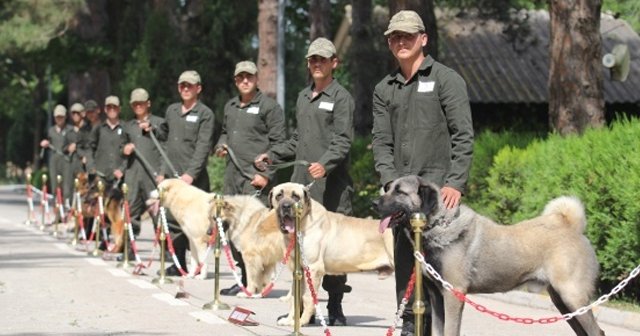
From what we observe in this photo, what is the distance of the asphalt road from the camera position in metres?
12.0

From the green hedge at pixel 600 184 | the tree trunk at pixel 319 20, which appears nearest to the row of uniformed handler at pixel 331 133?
the green hedge at pixel 600 184

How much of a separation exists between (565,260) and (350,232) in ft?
9.78

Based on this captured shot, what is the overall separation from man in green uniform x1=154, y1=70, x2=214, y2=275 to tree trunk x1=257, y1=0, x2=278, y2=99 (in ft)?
38.5

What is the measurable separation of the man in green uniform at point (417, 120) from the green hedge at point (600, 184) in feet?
15.0

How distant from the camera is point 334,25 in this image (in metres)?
55.6

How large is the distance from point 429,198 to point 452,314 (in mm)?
718

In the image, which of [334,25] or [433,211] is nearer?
[433,211]

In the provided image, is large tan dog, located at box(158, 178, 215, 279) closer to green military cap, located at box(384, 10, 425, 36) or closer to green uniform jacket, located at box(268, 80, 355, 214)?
green uniform jacket, located at box(268, 80, 355, 214)

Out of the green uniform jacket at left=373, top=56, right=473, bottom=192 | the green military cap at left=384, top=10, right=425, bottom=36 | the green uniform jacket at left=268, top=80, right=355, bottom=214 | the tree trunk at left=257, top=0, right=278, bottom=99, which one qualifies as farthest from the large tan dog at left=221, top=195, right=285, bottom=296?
the tree trunk at left=257, top=0, right=278, bottom=99

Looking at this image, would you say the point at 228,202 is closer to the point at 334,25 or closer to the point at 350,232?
the point at 350,232

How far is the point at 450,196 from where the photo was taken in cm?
909

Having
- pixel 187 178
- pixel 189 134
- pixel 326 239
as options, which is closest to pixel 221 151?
pixel 187 178

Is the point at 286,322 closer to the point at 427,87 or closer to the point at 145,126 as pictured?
the point at 427,87

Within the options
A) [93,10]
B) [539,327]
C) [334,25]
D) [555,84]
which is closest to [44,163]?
[334,25]
